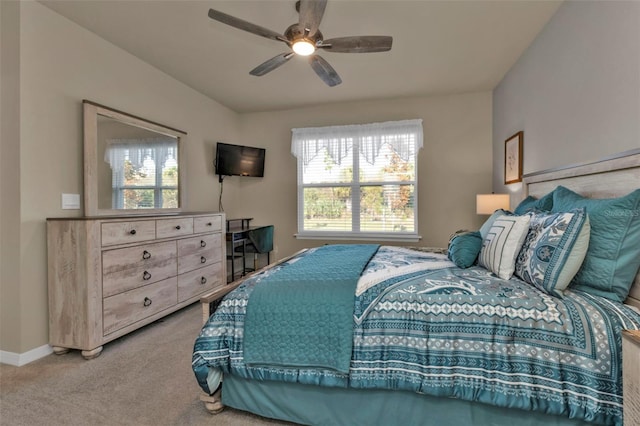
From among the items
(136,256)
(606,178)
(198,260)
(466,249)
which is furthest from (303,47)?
(198,260)

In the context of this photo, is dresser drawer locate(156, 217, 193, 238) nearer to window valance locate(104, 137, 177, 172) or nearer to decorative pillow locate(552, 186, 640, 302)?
window valance locate(104, 137, 177, 172)

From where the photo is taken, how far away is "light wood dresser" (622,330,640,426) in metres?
0.93

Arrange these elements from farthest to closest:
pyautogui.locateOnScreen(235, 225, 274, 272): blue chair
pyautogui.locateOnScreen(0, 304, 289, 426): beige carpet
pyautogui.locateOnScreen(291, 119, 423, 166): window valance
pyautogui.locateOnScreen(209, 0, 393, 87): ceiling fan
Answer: pyautogui.locateOnScreen(291, 119, 423, 166): window valance, pyautogui.locateOnScreen(235, 225, 274, 272): blue chair, pyautogui.locateOnScreen(209, 0, 393, 87): ceiling fan, pyautogui.locateOnScreen(0, 304, 289, 426): beige carpet

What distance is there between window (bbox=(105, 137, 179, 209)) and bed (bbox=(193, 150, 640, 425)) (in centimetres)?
190

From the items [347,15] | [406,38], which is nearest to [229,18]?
[347,15]

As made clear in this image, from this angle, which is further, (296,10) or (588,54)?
(296,10)

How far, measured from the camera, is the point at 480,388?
1.25 meters

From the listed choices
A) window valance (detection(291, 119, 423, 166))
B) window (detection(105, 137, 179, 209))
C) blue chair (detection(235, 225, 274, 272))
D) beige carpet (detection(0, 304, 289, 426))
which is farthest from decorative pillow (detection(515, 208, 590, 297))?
window (detection(105, 137, 179, 209))

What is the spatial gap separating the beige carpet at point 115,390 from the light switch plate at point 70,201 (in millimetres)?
1136

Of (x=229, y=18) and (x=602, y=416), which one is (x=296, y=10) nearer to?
(x=229, y=18)

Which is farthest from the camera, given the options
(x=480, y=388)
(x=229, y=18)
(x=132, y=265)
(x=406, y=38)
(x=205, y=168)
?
(x=205, y=168)

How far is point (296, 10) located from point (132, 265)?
2420 mm

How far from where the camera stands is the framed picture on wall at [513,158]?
2.97 meters

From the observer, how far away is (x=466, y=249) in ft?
6.21
